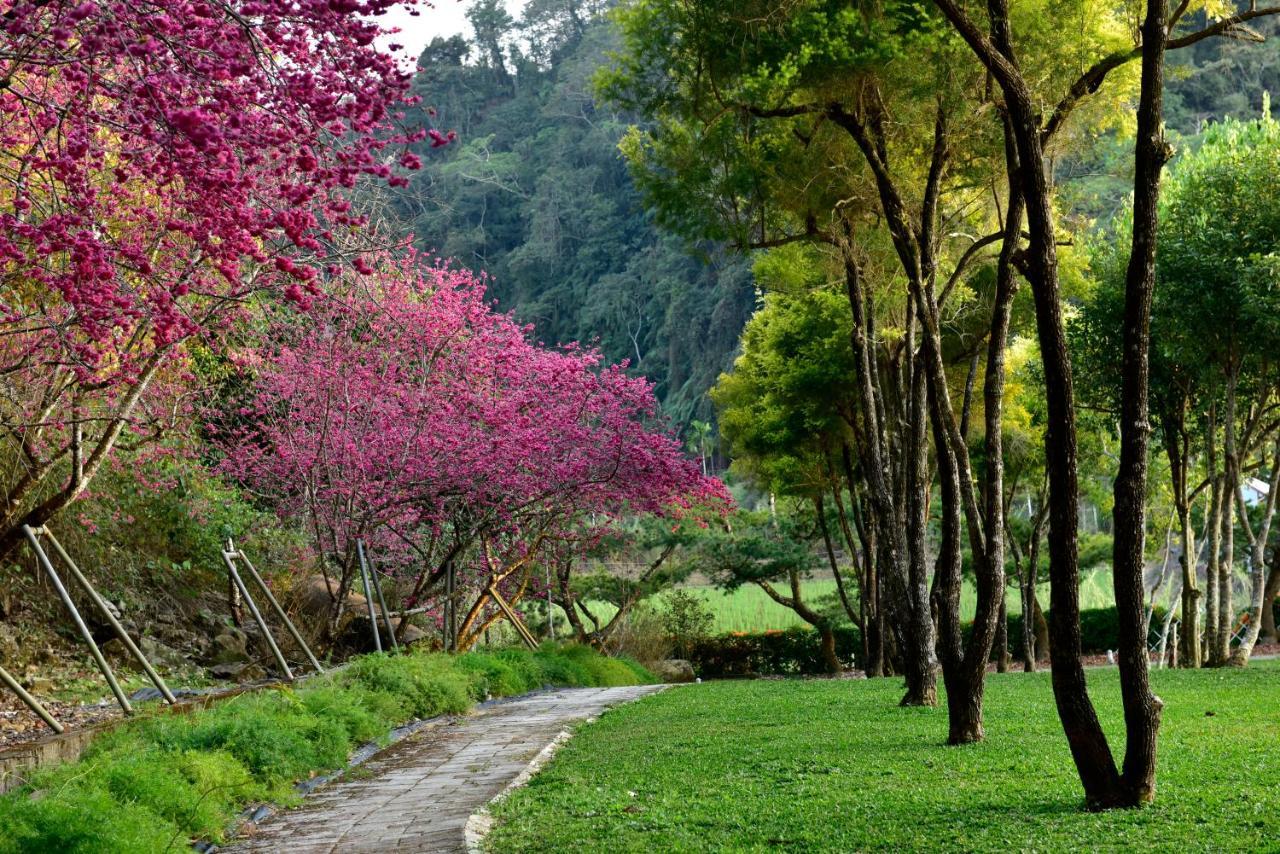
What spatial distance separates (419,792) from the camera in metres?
7.83

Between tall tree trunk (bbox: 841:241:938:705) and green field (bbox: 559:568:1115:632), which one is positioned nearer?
tall tree trunk (bbox: 841:241:938:705)

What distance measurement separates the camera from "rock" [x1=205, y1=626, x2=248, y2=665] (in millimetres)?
15102

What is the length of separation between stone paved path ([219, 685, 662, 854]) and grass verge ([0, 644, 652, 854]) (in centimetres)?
26

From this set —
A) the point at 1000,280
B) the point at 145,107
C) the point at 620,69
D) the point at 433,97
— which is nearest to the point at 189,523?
the point at 620,69

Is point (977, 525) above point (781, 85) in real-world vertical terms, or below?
below

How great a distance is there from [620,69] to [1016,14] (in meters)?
4.06

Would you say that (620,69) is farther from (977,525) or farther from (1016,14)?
(977,525)

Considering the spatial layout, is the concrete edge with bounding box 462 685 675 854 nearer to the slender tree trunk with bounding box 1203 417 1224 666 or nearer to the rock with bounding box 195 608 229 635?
the rock with bounding box 195 608 229 635

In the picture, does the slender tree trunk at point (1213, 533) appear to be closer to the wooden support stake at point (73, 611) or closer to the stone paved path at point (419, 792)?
the stone paved path at point (419, 792)

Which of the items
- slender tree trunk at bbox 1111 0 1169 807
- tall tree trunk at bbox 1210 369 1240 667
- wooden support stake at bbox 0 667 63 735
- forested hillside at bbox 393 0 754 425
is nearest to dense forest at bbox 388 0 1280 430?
forested hillside at bbox 393 0 754 425

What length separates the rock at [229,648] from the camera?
15102 mm

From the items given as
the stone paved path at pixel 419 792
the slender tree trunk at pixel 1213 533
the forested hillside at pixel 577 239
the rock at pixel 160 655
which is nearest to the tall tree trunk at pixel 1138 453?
the stone paved path at pixel 419 792

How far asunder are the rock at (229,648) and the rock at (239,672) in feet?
0.94

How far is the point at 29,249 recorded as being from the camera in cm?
886
